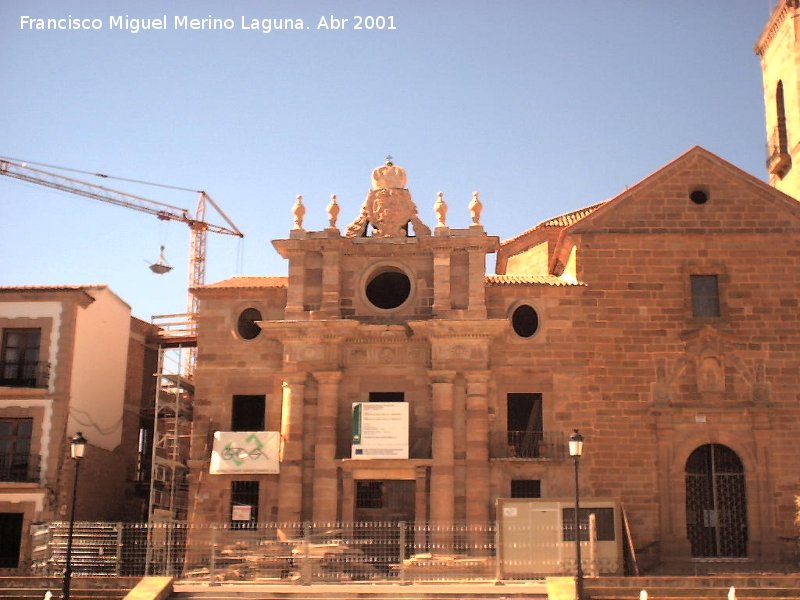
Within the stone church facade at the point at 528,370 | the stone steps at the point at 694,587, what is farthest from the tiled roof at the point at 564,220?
the stone steps at the point at 694,587

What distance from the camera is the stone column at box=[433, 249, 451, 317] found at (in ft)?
97.7

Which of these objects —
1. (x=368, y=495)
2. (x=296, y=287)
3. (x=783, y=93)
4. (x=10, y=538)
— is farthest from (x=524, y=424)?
(x=783, y=93)

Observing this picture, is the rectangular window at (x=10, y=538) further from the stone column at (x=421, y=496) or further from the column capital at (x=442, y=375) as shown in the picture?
the column capital at (x=442, y=375)

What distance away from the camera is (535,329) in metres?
30.4

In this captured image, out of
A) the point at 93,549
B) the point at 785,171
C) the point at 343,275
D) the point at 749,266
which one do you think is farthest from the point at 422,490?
the point at 785,171

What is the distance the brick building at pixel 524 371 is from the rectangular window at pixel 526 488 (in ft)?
0.17

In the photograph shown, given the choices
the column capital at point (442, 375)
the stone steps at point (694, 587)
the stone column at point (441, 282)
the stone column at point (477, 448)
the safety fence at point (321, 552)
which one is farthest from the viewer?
the stone column at point (441, 282)

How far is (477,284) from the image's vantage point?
30.0 meters

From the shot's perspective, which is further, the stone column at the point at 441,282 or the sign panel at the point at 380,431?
the stone column at the point at 441,282

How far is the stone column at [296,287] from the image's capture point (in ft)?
98.7

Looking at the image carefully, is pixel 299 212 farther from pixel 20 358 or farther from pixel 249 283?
pixel 20 358

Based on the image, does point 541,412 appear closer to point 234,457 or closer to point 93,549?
point 234,457

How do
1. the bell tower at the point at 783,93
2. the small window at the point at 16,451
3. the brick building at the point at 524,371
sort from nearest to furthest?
the brick building at the point at 524,371
the small window at the point at 16,451
the bell tower at the point at 783,93

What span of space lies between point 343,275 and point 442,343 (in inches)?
144
